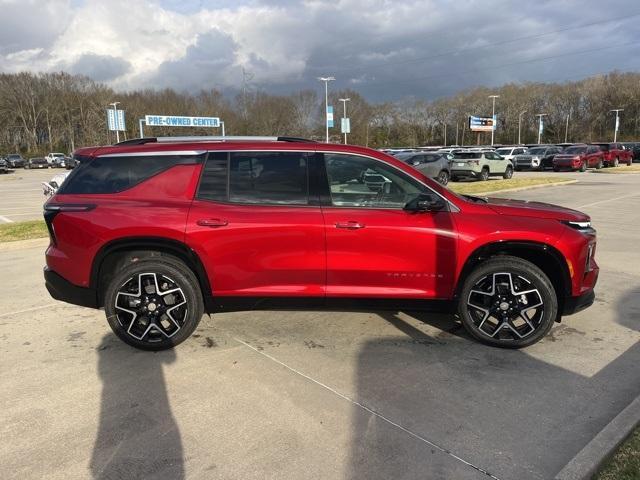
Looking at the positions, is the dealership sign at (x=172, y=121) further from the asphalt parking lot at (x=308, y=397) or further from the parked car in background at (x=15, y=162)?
the parked car in background at (x=15, y=162)

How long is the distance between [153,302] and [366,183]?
2050mm

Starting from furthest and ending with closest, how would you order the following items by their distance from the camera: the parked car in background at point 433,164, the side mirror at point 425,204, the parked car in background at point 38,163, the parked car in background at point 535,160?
1. the parked car in background at point 38,163
2. the parked car in background at point 535,160
3. the parked car in background at point 433,164
4. the side mirror at point 425,204

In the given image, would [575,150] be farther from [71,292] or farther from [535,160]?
[71,292]

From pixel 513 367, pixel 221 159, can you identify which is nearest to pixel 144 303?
pixel 221 159

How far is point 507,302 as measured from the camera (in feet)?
13.8

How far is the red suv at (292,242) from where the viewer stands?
4137 millimetres

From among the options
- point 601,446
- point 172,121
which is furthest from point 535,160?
point 601,446

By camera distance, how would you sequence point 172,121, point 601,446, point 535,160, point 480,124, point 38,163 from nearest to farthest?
point 601,446 → point 172,121 → point 535,160 → point 38,163 → point 480,124

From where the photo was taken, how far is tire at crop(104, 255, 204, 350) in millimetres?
4188

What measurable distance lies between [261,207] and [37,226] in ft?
25.2

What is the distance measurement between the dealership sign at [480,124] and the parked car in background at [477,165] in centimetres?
5110

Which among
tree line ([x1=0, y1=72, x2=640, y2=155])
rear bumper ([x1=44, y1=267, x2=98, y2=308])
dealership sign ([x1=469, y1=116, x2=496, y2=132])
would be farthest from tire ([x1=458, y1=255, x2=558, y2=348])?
dealership sign ([x1=469, y1=116, x2=496, y2=132])

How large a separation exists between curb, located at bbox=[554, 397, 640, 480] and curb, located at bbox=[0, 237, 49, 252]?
8696 millimetres

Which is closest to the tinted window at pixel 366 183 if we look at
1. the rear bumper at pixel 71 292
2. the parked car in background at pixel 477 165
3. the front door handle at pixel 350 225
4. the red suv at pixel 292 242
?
the red suv at pixel 292 242
